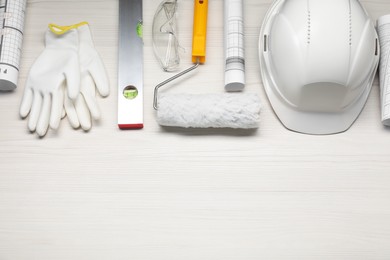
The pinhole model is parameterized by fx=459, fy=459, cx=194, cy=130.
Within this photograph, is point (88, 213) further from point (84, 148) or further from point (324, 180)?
point (324, 180)

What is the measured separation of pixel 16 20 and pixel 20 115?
0.18 meters

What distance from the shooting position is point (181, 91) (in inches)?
32.2

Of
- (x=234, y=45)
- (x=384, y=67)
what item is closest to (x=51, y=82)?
(x=234, y=45)

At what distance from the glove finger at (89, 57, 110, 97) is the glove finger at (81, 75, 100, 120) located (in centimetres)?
1

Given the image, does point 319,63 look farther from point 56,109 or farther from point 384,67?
point 56,109

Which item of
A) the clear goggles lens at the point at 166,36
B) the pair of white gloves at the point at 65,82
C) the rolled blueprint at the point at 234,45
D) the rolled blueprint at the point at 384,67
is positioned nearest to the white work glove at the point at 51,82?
the pair of white gloves at the point at 65,82

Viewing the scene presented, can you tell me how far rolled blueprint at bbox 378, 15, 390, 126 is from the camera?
78 centimetres

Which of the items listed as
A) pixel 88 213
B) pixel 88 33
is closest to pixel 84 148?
pixel 88 213

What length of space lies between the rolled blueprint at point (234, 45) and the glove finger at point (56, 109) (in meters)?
0.29

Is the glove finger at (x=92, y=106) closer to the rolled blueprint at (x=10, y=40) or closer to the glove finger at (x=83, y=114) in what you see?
the glove finger at (x=83, y=114)

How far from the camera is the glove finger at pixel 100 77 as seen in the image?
81 centimetres

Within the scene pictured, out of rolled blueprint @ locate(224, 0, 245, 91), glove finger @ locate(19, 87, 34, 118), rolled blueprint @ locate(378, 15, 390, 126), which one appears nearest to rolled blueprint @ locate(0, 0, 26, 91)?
glove finger @ locate(19, 87, 34, 118)

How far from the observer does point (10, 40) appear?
819mm

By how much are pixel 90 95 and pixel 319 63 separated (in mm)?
389
